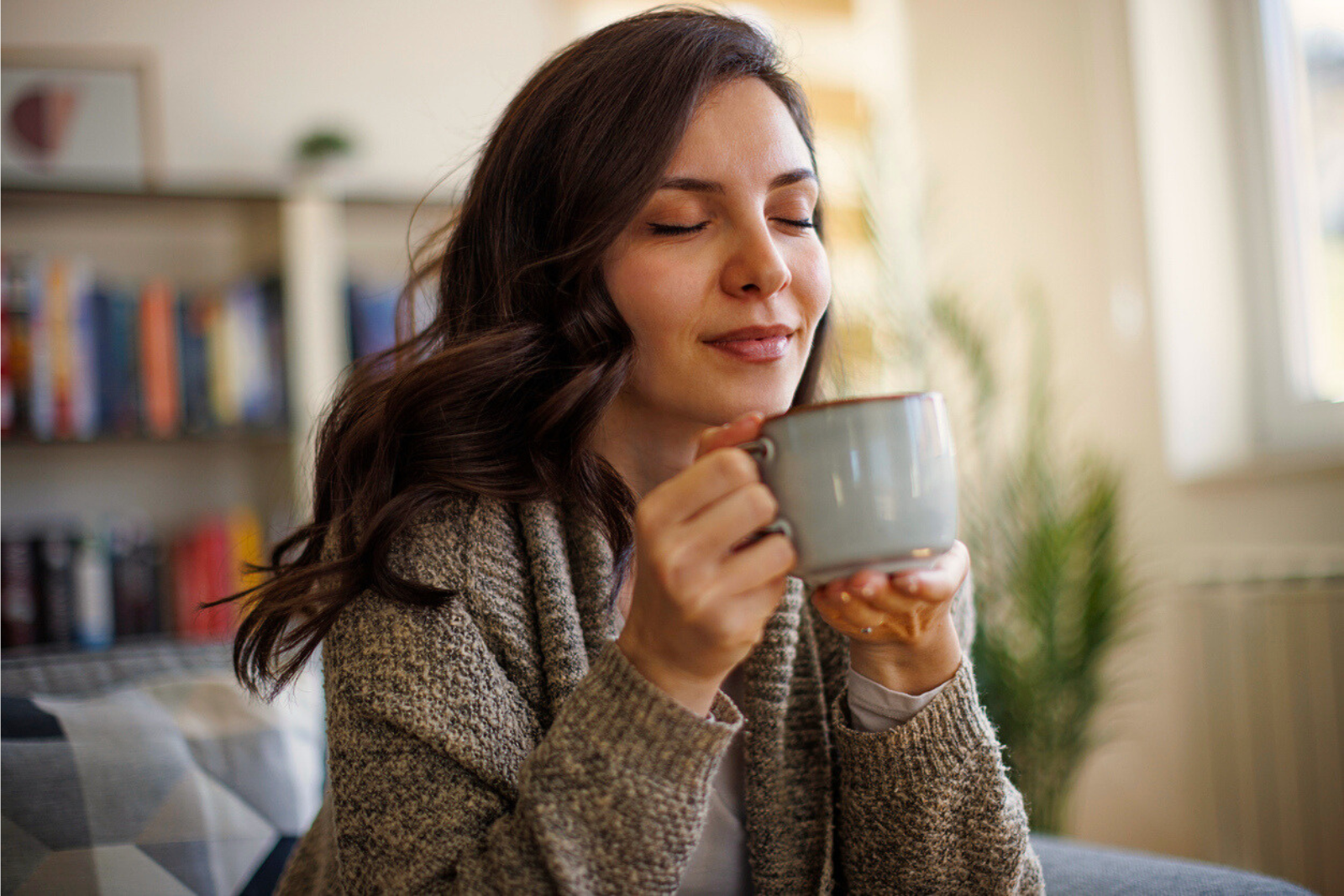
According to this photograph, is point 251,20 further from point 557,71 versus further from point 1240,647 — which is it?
point 1240,647

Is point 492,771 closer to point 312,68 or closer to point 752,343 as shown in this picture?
point 752,343

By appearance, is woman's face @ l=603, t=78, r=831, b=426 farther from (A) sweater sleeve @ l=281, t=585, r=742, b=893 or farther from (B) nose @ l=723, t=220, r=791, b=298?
(A) sweater sleeve @ l=281, t=585, r=742, b=893

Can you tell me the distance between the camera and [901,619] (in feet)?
2.34

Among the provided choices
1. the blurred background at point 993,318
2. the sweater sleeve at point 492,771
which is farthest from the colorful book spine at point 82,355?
the sweater sleeve at point 492,771

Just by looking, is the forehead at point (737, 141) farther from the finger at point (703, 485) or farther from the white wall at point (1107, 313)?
the white wall at point (1107, 313)

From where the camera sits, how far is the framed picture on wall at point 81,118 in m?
2.56

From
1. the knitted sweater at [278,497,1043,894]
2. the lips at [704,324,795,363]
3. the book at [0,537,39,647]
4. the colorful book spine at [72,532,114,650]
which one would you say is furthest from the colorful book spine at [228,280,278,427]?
the lips at [704,324,795,363]

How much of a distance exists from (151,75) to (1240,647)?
3019mm

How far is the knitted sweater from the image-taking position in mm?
643

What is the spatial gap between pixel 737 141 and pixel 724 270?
0.13m

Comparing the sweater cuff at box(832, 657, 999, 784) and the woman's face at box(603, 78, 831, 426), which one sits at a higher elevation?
the woman's face at box(603, 78, 831, 426)

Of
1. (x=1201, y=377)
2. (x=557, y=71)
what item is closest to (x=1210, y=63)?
(x=1201, y=377)

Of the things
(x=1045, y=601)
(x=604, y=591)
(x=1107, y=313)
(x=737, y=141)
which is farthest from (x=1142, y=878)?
(x=1107, y=313)

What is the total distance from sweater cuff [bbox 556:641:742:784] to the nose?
0.36 metres
